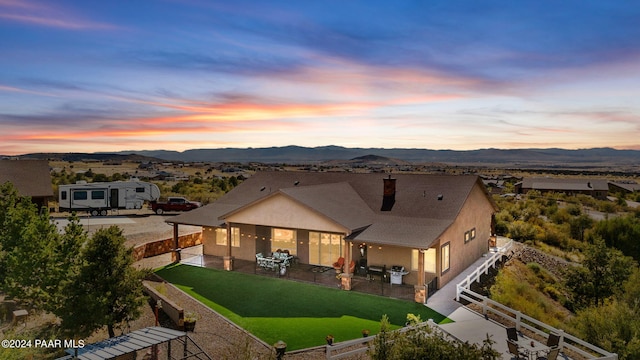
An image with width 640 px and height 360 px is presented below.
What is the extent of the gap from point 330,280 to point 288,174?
1280 centimetres

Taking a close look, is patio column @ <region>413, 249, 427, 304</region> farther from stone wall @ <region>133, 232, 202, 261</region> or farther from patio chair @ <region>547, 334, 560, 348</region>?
stone wall @ <region>133, 232, 202, 261</region>

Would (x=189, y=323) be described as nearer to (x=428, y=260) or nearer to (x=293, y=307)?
(x=293, y=307)

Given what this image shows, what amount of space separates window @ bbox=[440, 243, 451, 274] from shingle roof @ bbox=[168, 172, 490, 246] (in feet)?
4.12

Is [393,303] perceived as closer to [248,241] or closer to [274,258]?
[274,258]

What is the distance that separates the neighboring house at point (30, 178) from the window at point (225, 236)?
63.0 ft

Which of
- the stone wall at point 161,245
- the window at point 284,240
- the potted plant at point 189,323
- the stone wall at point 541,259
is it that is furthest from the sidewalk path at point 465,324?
the stone wall at point 161,245

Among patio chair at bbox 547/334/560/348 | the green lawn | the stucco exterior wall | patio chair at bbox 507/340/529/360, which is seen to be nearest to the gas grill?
the stucco exterior wall

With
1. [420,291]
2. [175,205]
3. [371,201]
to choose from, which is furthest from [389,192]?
[175,205]

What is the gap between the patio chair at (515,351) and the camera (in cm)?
1442

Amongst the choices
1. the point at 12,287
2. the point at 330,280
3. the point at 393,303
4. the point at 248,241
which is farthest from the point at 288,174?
the point at 12,287

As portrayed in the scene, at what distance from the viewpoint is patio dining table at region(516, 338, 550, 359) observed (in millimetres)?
14914

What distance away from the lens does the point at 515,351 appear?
47.5ft

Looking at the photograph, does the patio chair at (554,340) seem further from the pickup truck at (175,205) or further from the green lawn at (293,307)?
the pickup truck at (175,205)

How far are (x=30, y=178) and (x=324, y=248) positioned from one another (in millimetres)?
29526
